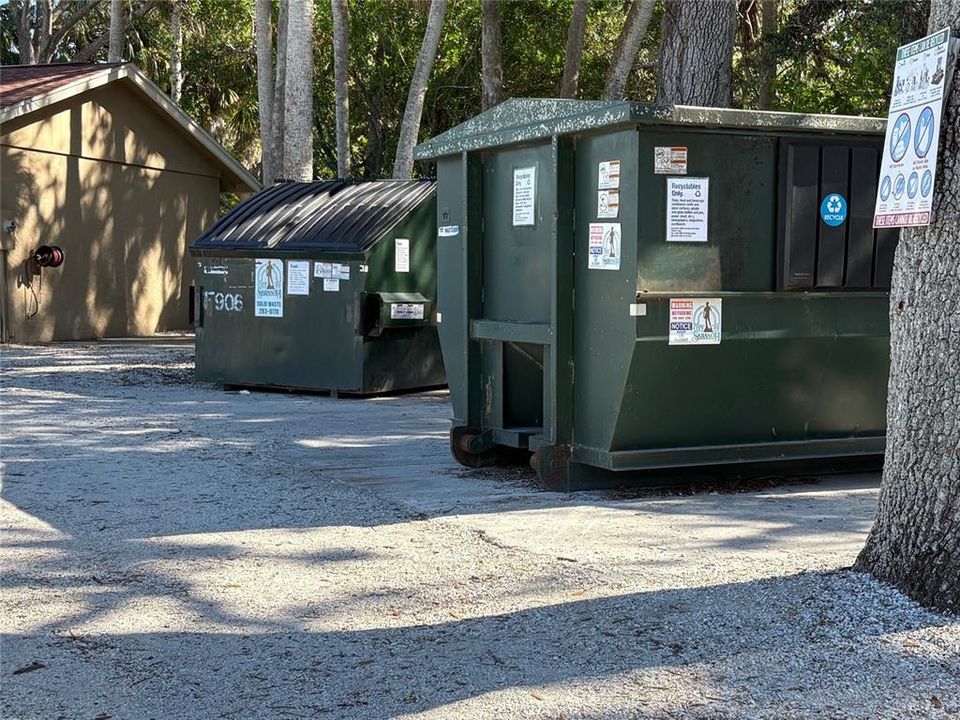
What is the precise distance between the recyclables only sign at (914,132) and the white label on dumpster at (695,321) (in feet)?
7.48

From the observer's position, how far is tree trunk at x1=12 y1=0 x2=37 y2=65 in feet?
118

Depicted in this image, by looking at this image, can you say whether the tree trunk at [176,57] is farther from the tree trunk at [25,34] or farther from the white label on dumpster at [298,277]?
the white label on dumpster at [298,277]

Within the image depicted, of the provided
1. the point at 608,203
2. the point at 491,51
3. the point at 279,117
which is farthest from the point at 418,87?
the point at 608,203

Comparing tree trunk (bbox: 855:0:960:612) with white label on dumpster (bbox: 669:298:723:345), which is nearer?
tree trunk (bbox: 855:0:960:612)

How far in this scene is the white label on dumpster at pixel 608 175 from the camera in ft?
23.7

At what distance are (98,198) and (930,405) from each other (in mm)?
18231

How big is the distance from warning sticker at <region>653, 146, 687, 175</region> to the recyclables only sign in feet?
7.33

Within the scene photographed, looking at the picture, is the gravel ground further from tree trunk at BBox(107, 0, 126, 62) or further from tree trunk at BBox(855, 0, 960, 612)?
tree trunk at BBox(107, 0, 126, 62)

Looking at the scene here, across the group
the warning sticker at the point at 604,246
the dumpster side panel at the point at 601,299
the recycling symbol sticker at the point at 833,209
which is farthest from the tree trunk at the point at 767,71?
the warning sticker at the point at 604,246

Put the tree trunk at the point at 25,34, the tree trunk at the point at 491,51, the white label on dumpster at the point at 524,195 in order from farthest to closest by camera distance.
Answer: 1. the tree trunk at the point at 25,34
2. the tree trunk at the point at 491,51
3. the white label on dumpster at the point at 524,195

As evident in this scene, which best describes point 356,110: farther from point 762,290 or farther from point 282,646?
point 282,646

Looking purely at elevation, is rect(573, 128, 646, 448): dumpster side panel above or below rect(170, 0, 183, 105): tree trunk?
below

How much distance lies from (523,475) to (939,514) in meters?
3.98

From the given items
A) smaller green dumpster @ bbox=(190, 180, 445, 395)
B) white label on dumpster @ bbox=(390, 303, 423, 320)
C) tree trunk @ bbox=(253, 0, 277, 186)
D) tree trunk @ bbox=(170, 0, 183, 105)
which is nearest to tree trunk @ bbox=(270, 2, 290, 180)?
tree trunk @ bbox=(253, 0, 277, 186)
